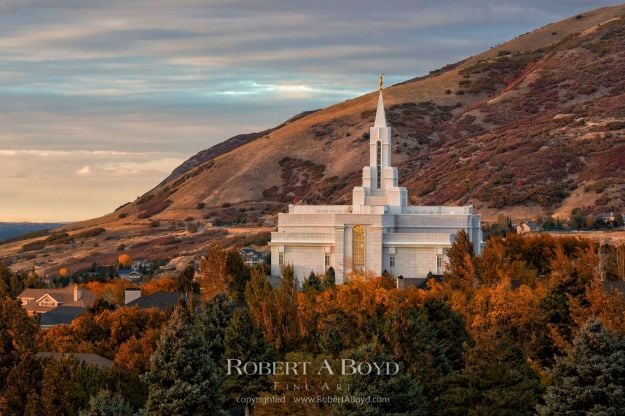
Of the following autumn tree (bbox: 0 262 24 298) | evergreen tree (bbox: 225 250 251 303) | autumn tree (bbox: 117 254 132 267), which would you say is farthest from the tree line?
autumn tree (bbox: 117 254 132 267)

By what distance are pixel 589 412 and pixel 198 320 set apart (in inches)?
877

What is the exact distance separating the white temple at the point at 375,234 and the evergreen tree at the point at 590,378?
52066 millimetres

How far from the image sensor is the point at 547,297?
67125 millimetres

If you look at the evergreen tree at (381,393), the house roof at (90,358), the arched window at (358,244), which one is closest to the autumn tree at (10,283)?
the arched window at (358,244)

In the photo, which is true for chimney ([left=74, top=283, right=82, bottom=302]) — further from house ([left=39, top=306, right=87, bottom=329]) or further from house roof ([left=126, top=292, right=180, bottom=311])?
house roof ([left=126, top=292, right=180, bottom=311])

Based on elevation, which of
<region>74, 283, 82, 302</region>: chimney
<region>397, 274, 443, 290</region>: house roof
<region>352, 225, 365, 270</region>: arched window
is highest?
<region>352, 225, 365, 270</region>: arched window

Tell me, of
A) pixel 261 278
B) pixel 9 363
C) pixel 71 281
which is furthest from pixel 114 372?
pixel 71 281

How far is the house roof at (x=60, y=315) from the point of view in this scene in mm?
92650

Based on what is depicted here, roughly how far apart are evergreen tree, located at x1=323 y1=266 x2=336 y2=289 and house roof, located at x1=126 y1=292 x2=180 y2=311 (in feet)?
28.5

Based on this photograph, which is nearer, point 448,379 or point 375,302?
point 448,379

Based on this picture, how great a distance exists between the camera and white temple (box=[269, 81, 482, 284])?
102 m

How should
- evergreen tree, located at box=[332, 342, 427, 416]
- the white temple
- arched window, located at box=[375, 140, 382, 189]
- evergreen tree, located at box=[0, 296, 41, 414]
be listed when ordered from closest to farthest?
evergreen tree, located at box=[332, 342, 427, 416] → evergreen tree, located at box=[0, 296, 41, 414] → the white temple → arched window, located at box=[375, 140, 382, 189]

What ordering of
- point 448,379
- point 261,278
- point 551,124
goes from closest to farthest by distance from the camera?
point 448,379 < point 261,278 < point 551,124

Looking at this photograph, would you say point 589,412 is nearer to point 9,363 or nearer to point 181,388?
point 181,388
